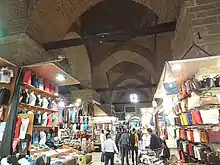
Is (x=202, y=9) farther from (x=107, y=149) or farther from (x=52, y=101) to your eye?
(x=107, y=149)

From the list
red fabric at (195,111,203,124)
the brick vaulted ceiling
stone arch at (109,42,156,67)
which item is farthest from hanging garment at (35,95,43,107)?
stone arch at (109,42,156,67)

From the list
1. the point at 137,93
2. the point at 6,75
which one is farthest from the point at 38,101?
the point at 137,93

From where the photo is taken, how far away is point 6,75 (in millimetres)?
3723

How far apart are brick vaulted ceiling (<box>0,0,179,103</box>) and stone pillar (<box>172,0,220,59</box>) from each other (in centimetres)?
74

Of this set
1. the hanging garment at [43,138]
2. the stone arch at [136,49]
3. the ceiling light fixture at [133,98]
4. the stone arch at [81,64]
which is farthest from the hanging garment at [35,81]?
the ceiling light fixture at [133,98]

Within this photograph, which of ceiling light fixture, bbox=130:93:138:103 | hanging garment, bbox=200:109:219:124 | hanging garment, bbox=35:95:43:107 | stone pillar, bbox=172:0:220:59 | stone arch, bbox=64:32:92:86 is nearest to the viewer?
hanging garment, bbox=200:109:219:124

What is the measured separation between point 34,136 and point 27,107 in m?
0.65

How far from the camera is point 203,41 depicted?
150 inches

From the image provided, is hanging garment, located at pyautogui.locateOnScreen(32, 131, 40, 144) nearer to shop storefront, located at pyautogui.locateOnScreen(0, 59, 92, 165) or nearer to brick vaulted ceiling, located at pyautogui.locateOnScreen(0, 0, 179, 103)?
shop storefront, located at pyautogui.locateOnScreen(0, 59, 92, 165)

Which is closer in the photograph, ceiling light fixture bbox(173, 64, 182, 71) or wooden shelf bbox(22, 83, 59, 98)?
ceiling light fixture bbox(173, 64, 182, 71)

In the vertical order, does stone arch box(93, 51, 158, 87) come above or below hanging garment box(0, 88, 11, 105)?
above

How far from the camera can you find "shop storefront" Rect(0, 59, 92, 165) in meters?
3.44

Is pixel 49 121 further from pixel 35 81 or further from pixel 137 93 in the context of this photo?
pixel 137 93

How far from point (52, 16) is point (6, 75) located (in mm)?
2177
